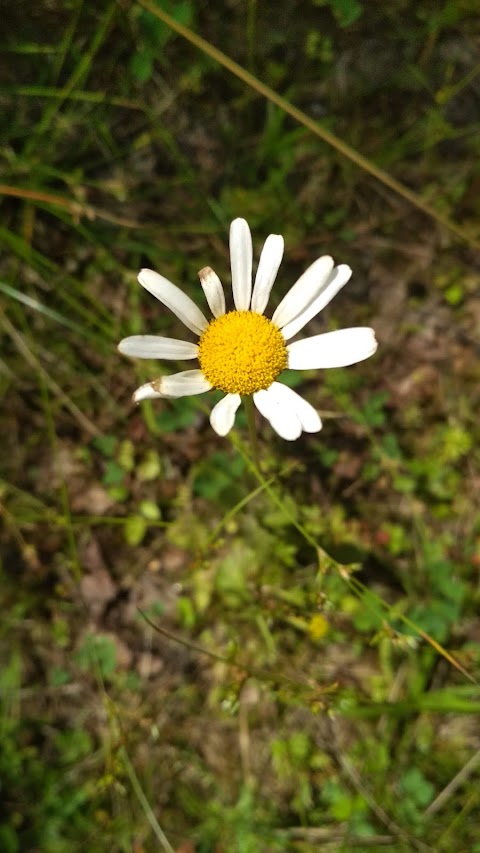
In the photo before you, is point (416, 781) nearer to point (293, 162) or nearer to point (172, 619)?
point (172, 619)

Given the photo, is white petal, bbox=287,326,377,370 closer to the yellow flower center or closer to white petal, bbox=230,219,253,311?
the yellow flower center

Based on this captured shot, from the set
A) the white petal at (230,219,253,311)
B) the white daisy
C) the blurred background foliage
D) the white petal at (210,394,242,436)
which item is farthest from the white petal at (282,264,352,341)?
the blurred background foliage

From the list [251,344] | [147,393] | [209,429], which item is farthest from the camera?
[209,429]

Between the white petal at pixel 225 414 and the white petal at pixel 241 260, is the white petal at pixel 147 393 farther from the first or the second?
the white petal at pixel 241 260

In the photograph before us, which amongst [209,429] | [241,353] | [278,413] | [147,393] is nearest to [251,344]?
[241,353]

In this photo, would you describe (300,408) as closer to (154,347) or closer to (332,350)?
(332,350)
